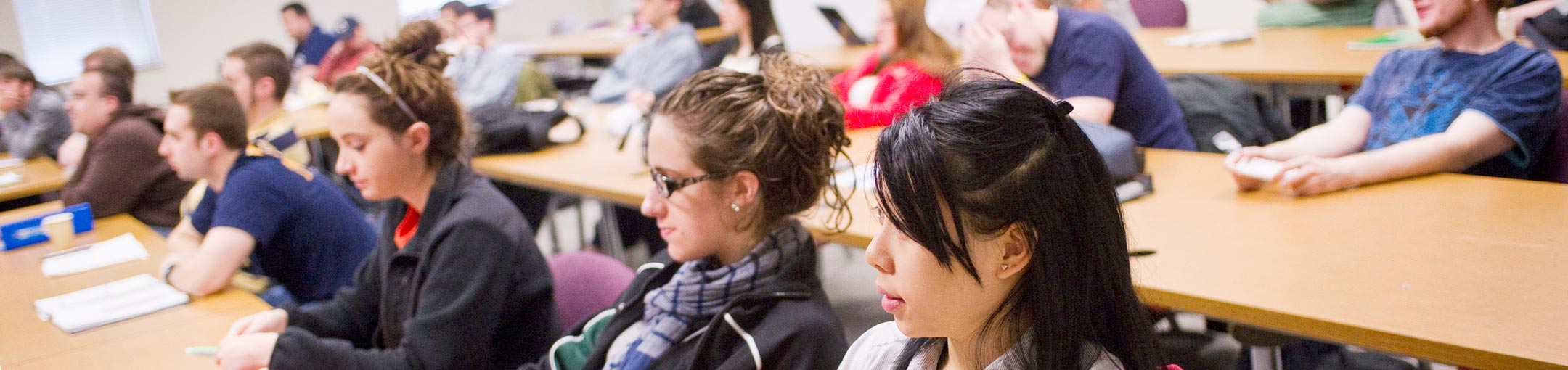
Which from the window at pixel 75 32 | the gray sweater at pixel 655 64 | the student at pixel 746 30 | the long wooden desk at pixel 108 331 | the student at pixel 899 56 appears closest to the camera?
the long wooden desk at pixel 108 331

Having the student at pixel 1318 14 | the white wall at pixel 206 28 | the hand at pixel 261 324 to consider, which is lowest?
the white wall at pixel 206 28

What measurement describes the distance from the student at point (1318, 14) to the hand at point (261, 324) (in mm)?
3943

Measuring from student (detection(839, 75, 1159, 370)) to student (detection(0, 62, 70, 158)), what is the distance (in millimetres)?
4768

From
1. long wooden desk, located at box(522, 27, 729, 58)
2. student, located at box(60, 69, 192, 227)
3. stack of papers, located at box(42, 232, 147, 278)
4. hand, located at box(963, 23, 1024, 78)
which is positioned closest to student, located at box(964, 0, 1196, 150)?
hand, located at box(963, 23, 1024, 78)

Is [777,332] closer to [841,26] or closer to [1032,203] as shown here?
[1032,203]

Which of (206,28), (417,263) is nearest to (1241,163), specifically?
(417,263)

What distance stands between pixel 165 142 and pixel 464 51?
3.00 m

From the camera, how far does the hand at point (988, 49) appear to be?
2.56 meters

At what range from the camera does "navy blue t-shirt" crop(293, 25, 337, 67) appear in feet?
26.4

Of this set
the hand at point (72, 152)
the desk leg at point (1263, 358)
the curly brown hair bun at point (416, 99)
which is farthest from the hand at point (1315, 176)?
the hand at point (72, 152)

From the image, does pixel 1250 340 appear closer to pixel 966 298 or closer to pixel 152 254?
pixel 966 298

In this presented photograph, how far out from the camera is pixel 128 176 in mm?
3445

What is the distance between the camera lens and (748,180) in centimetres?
156

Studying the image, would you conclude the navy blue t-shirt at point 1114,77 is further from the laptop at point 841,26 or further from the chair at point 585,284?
the laptop at point 841,26
